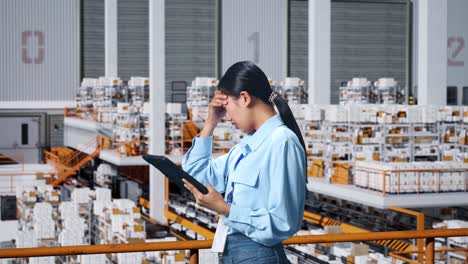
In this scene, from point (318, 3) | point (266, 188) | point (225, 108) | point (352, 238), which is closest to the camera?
point (266, 188)

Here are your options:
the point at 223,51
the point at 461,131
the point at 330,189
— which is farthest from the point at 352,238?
the point at 223,51

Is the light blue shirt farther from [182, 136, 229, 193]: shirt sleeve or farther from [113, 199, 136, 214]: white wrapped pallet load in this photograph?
[113, 199, 136, 214]: white wrapped pallet load

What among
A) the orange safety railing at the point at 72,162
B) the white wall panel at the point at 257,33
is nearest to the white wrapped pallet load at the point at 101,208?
the orange safety railing at the point at 72,162

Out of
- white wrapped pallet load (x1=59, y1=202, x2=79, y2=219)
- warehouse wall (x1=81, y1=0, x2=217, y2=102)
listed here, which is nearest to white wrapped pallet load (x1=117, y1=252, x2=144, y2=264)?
white wrapped pallet load (x1=59, y1=202, x2=79, y2=219)

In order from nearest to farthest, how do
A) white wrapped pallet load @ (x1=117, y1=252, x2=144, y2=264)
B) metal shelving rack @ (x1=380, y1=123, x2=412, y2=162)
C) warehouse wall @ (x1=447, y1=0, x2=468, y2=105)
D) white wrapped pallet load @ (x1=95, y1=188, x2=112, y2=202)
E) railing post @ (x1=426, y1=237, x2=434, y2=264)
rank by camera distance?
railing post @ (x1=426, y1=237, x2=434, y2=264)
white wrapped pallet load @ (x1=117, y1=252, x2=144, y2=264)
metal shelving rack @ (x1=380, y1=123, x2=412, y2=162)
white wrapped pallet load @ (x1=95, y1=188, x2=112, y2=202)
warehouse wall @ (x1=447, y1=0, x2=468, y2=105)

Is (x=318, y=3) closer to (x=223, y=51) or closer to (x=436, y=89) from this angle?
(x=436, y=89)

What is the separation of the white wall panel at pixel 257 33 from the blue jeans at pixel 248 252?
32.1m

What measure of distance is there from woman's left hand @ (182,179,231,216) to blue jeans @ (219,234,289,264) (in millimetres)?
163

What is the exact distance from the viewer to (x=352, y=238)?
3969mm

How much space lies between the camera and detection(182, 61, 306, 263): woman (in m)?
2.59

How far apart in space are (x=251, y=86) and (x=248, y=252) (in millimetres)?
570

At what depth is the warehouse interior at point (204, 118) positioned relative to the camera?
1405 cm

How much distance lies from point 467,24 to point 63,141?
19.0m

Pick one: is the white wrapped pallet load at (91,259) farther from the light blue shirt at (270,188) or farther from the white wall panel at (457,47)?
the white wall panel at (457,47)
